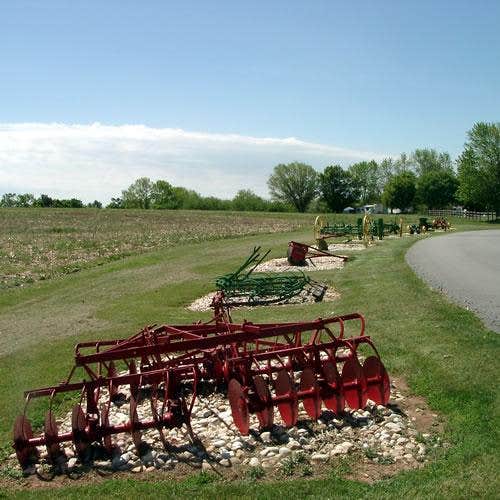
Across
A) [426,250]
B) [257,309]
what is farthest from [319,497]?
[426,250]

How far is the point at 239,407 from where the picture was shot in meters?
7.09

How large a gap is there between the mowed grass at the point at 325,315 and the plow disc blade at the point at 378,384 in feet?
2.23

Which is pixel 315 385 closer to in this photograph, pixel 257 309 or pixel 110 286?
pixel 257 309

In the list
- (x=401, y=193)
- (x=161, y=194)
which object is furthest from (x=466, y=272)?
(x=161, y=194)

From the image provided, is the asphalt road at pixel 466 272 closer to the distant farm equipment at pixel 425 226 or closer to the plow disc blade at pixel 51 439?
the plow disc blade at pixel 51 439

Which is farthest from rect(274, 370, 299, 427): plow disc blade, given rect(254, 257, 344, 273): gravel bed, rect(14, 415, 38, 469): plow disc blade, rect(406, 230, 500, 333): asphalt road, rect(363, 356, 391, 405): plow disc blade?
rect(254, 257, 344, 273): gravel bed

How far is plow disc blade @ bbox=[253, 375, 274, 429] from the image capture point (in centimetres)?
716

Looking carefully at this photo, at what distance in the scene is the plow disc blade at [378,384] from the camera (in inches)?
308

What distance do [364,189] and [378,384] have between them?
4708 inches

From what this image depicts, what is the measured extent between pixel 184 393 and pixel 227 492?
3.03 meters

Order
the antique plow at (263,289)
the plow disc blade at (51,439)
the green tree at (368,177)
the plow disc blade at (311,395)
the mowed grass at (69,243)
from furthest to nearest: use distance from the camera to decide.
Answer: the green tree at (368,177)
the mowed grass at (69,243)
the antique plow at (263,289)
the plow disc blade at (311,395)
the plow disc blade at (51,439)

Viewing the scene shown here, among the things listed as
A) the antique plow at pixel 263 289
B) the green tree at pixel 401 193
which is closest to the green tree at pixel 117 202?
the green tree at pixel 401 193

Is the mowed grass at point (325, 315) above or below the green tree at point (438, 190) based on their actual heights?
below

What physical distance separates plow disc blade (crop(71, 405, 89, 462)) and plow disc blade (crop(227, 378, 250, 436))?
175 centimetres
